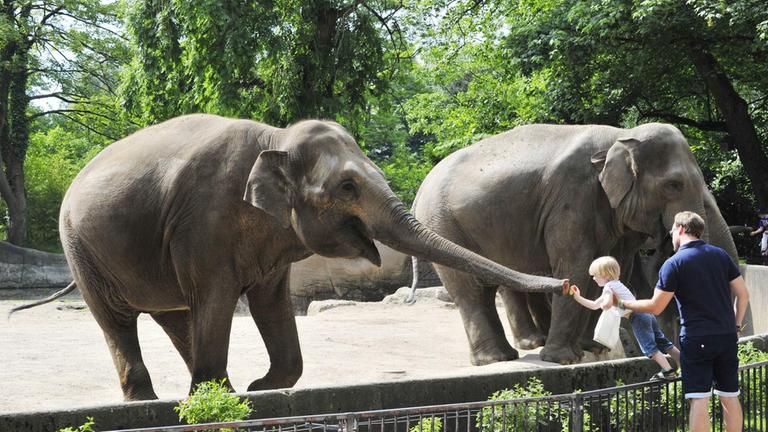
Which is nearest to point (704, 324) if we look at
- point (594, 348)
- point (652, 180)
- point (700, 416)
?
point (700, 416)

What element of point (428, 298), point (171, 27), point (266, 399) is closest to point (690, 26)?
point (428, 298)

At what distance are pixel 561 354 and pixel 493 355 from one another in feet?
3.19

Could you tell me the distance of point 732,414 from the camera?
6.74 m

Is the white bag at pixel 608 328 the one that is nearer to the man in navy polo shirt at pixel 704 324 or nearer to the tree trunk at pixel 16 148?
the man in navy polo shirt at pixel 704 324

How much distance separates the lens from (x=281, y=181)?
24.7 feet

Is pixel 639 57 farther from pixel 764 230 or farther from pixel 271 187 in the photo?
pixel 271 187

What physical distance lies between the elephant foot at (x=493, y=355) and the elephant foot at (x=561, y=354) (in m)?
0.71

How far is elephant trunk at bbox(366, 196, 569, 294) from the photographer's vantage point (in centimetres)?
660

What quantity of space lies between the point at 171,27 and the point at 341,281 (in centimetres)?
658

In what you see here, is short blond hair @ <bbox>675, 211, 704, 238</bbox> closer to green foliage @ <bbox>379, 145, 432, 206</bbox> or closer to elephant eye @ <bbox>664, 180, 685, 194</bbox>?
elephant eye @ <bbox>664, 180, 685, 194</bbox>

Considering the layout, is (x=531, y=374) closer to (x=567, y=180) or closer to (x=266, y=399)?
(x=266, y=399)

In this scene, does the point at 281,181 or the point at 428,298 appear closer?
the point at 281,181

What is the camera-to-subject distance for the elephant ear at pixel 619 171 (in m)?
10.2

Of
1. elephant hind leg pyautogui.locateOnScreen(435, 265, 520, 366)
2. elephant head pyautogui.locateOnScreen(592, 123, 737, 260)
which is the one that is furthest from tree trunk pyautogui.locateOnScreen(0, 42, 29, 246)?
elephant head pyautogui.locateOnScreen(592, 123, 737, 260)
